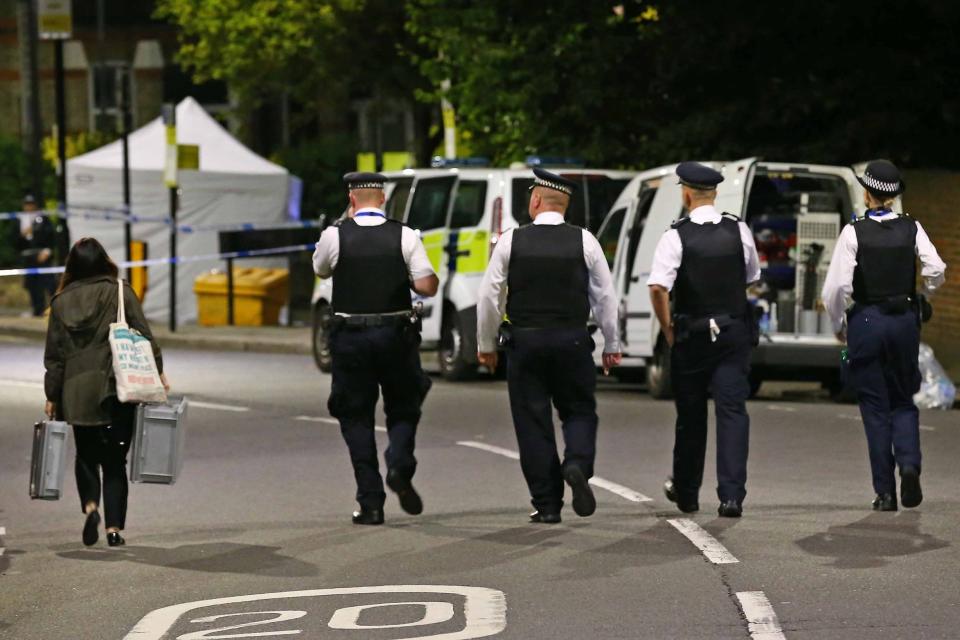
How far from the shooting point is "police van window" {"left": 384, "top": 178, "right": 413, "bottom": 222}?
71.0 feet

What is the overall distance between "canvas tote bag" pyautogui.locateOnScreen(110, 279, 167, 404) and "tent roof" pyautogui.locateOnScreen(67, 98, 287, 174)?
2131 cm

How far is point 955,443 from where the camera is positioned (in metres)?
14.9

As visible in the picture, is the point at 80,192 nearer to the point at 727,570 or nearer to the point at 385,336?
the point at 385,336

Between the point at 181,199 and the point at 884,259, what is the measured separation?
21420 millimetres

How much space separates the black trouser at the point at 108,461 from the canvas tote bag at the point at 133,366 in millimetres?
238

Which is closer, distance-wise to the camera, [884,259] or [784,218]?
[884,259]

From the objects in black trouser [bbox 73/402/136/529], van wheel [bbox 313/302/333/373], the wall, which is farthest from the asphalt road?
the wall

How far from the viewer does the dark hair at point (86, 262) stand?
35.6 ft

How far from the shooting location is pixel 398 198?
21.8 meters

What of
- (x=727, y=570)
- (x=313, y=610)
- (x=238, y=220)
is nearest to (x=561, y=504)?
(x=727, y=570)

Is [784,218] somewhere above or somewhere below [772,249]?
above

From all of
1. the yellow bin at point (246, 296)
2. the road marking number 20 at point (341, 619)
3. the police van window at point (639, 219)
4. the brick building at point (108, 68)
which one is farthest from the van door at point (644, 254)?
the brick building at point (108, 68)

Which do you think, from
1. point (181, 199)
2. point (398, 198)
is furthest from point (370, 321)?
point (181, 199)

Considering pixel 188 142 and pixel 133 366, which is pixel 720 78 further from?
pixel 133 366
